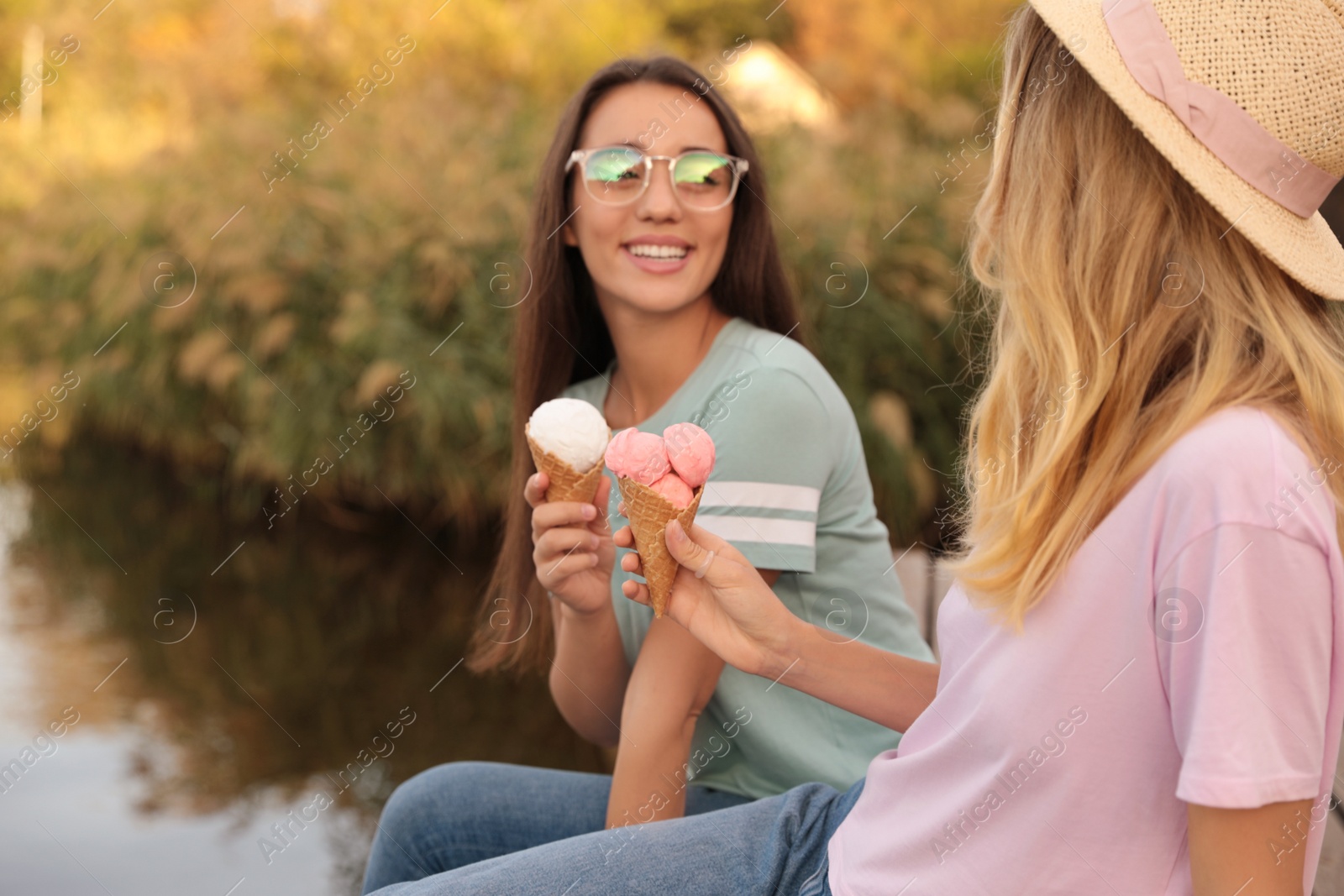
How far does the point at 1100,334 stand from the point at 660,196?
1176 millimetres

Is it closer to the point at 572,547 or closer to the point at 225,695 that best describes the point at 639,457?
the point at 572,547

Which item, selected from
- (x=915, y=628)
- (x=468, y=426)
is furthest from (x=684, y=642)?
(x=468, y=426)

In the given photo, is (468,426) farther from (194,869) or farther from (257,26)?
(257,26)

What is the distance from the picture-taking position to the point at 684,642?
2004mm

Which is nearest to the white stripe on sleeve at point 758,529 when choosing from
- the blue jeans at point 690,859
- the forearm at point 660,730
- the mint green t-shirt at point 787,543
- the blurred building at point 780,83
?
the mint green t-shirt at point 787,543

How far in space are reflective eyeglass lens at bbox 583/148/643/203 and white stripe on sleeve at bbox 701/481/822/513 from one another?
682 millimetres

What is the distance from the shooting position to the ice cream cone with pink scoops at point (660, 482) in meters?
1.74

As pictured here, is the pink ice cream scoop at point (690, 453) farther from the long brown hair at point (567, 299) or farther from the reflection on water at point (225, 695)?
the reflection on water at point (225, 695)

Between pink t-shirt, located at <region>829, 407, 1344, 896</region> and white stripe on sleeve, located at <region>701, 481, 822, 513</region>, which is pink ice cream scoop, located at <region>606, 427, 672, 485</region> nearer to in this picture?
white stripe on sleeve, located at <region>701, 481, 822, 513</region>

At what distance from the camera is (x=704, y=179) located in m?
2.37

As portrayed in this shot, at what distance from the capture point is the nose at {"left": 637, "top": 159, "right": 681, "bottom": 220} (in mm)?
2340

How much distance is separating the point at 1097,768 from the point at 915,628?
A: 986 millimetres

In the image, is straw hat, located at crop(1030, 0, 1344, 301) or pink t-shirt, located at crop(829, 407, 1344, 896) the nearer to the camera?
pink t-shirt, located at crop(829, 407, 1344, 896)

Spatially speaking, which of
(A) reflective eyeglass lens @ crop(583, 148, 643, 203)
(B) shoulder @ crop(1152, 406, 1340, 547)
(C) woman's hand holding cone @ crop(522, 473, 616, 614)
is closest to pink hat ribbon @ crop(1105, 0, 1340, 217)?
(B) shoulder @ crop(1152, 406, 1340, 547)
